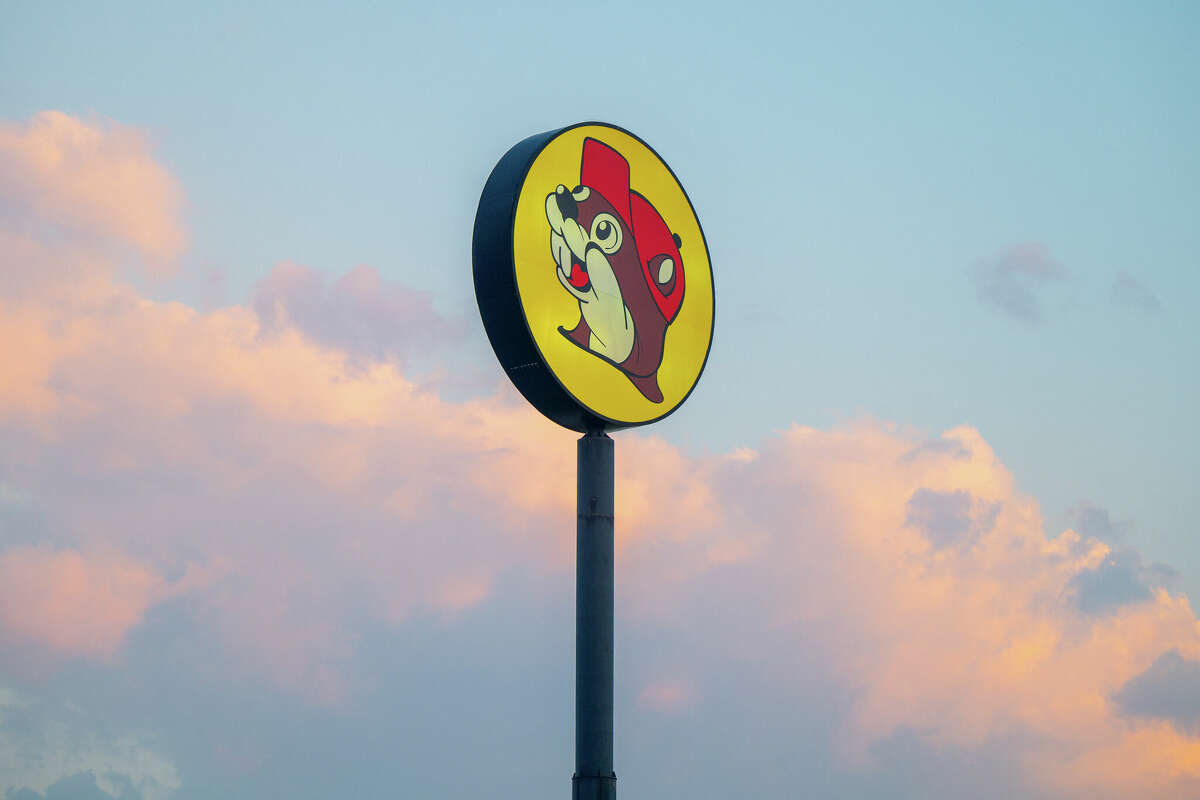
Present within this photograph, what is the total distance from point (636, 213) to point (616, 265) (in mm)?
928

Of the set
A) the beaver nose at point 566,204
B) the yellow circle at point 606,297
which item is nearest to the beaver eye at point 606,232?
the beaver nose at point 566,204

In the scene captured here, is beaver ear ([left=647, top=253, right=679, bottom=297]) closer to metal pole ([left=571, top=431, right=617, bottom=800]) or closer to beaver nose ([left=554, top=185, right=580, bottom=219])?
beaver nose ([left=554, top=185, right=580, bottom=219])

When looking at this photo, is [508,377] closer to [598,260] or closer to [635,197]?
[598,260]

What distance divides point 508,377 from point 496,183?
7.23 feet

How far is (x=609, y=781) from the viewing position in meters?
17.8

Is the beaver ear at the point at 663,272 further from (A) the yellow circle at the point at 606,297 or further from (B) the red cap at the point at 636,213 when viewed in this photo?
(A) the yellow circle at the point at 606,297

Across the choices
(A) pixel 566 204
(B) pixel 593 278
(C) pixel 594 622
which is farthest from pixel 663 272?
(C) pixel 594 622

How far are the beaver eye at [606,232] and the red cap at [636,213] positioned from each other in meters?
0.22

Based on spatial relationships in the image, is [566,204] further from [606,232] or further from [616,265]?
[616,265]

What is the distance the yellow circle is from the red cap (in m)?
0.10

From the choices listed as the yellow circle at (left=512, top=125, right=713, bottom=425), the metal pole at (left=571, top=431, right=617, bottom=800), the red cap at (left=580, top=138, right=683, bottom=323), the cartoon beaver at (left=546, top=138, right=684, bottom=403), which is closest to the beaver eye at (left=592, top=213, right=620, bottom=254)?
the cartoon beaver at (left=546, top=138, right=684, bottom=403)

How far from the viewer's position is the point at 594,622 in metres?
18.3

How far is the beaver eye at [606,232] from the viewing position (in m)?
18.9

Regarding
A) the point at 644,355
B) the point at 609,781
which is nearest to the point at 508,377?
the point at 644,355
